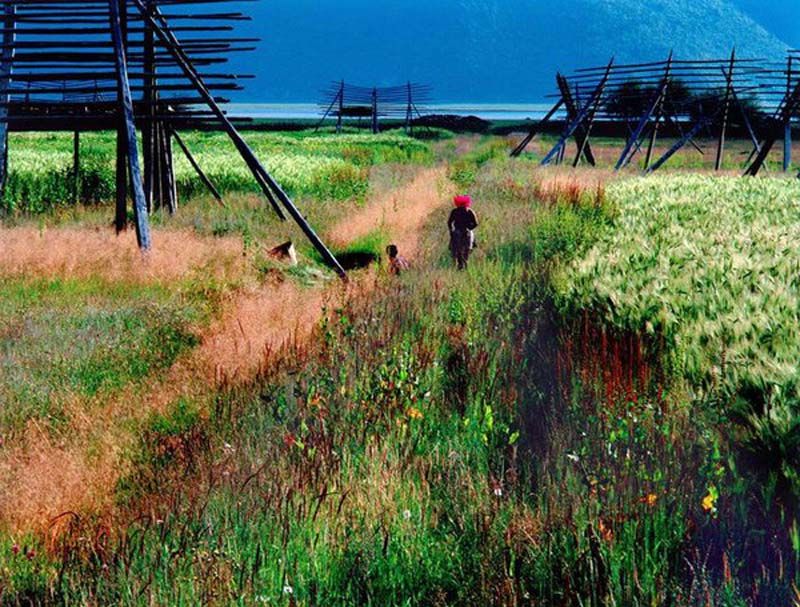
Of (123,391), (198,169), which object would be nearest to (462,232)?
(123,391)

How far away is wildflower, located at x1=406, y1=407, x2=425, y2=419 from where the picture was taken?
4.57 m

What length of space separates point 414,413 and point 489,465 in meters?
0.45

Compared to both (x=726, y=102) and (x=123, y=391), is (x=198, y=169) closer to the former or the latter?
(x=123, y=391)

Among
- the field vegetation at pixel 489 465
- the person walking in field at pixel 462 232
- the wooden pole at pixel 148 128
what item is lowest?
the field vegetation at pixel 489 465

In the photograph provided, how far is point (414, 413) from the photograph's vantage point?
181 inches

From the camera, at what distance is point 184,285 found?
10117 millimetres

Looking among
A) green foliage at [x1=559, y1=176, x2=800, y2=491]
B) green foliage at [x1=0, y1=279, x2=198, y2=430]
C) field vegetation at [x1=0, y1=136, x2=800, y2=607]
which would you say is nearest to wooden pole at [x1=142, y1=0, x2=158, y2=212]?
green foliage at [x1=0, y1=279, x2=198, y2=430]

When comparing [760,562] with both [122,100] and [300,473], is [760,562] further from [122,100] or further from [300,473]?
[122,100]

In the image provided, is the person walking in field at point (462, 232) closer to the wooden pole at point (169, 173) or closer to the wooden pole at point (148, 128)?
the wooden pole at point (148, 128)

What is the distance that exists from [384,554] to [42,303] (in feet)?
23.8

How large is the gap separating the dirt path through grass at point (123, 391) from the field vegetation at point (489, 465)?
153 mm

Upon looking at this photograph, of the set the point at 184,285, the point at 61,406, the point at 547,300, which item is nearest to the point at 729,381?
the point at 547,300

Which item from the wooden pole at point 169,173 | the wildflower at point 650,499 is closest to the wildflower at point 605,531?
the wildflower at point 650,499

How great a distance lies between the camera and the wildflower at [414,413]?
4.57m
